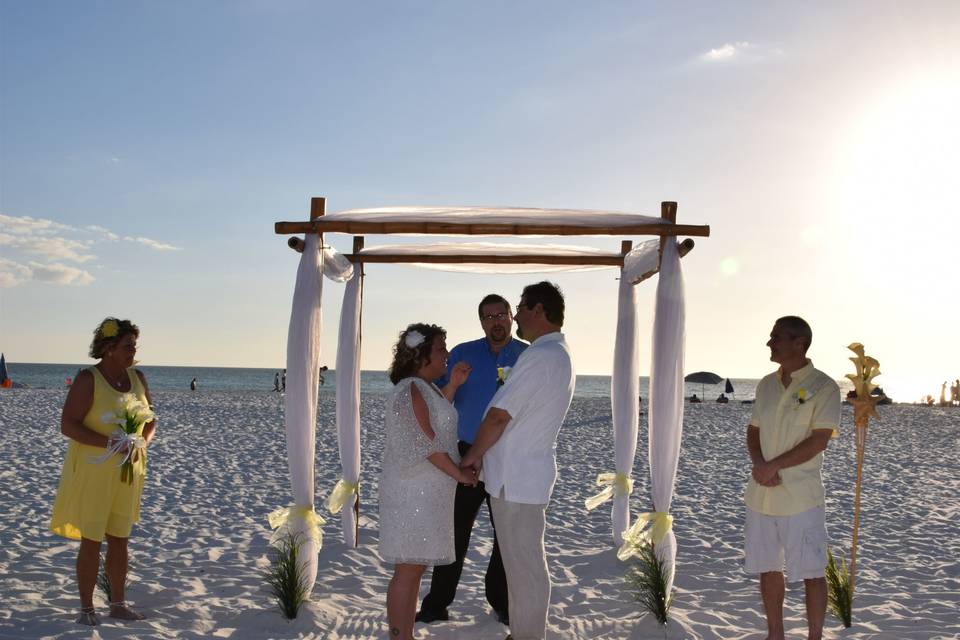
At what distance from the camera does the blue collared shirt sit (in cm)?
518

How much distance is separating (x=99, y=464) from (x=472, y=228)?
264 centimetres

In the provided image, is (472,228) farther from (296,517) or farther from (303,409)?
(296,517)

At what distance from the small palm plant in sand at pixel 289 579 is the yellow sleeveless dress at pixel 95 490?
3.06 ft

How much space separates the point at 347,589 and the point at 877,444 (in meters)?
15.5

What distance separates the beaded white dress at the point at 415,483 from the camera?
3.83 meters

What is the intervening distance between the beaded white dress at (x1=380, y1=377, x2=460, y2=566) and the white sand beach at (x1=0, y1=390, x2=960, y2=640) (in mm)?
1026

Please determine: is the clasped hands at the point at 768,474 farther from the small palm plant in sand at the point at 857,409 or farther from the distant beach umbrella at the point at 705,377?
the distant beach umbrella at the point at 705,377

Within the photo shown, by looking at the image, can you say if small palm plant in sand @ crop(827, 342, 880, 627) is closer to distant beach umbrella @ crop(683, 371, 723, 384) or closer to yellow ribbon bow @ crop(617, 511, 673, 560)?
yellow ribbon bow @ crop(617, 511, 673, 560)

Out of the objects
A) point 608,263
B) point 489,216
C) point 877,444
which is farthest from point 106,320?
point 877,444

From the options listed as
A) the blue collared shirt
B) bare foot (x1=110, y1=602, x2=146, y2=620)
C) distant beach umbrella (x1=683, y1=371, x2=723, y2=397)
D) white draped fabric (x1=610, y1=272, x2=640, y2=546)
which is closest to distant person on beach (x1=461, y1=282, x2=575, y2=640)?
the blue collared shirt

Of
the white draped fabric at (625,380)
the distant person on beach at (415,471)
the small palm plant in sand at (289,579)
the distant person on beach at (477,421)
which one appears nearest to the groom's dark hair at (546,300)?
the distant person on beach at (415,471)

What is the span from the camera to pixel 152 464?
11.3 m

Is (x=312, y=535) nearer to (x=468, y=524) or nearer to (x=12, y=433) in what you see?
(x=468, y=524)

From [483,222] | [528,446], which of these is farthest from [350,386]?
[528,446]
